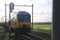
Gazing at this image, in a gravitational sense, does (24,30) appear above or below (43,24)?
below

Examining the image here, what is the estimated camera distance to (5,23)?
260 centimetres

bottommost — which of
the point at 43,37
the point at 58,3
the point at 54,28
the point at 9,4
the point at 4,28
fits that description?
the point at 43,37

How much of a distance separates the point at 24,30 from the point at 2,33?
49.5 inches

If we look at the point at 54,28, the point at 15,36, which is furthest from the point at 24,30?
the point at 54,28

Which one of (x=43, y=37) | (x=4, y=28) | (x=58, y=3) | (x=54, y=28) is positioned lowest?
(x=43, y=37)

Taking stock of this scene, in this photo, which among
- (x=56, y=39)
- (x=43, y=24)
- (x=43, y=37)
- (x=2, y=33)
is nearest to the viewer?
(x=56, y=39)

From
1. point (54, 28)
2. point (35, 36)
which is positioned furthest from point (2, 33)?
point (54, 28)

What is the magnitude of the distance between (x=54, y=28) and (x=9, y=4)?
6.71ft

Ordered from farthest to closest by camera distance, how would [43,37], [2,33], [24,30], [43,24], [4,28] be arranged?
[24,30], [43,37], [4,28], [2,33], [43,24]

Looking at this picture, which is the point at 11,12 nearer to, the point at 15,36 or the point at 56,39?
the point at 15,36

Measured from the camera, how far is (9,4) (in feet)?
8.77

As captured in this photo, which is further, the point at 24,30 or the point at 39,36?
the point at 24,30

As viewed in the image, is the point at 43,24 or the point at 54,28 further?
the point at 43,24

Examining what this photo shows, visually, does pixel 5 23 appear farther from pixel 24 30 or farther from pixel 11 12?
pixel 24 30
